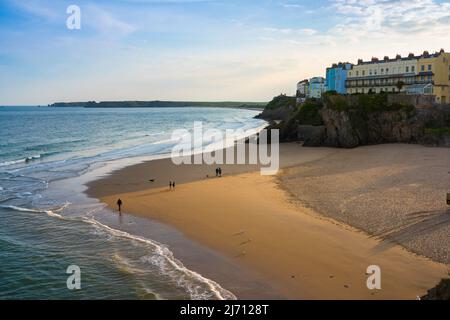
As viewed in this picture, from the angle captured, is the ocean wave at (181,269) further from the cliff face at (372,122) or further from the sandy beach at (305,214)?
the cliff face at (372,122)

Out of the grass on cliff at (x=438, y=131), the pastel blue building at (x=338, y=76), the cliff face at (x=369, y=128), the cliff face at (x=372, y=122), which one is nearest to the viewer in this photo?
the grass on cliff at (x=438, y=131)

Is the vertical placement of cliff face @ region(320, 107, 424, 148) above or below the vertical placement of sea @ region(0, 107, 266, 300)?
above

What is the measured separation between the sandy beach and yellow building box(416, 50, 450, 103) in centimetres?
1855

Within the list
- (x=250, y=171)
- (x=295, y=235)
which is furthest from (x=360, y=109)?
(x=295, y=235)

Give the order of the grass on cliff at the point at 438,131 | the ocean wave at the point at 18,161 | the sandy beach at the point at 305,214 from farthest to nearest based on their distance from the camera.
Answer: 1. the ocean wave at the point at 18,161
2. the grass on cliff at the point at 438,131
3. the sandy beach at the point at 305,214

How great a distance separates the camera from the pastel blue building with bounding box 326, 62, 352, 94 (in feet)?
235

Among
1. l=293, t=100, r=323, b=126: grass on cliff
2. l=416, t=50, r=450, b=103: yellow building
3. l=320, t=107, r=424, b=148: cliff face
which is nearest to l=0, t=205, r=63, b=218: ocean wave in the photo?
l=320, t=107, r=424, b=148: cliff face

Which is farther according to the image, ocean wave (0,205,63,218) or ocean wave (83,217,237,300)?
ocean wave (0,205,63,218)

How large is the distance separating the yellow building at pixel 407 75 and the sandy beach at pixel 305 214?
18467mm

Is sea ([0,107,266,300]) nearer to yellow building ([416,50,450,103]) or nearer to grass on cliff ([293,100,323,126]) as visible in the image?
grass on cliff ([293,100,323,126])

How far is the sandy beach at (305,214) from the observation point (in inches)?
562
